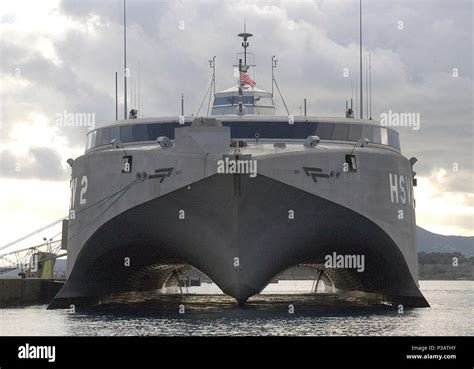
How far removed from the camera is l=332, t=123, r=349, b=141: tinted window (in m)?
33.5

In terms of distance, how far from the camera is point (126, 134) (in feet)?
112

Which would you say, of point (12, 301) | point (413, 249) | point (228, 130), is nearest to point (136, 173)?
point (228, 130)

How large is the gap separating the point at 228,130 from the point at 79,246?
7495mm

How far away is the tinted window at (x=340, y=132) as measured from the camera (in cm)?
3348

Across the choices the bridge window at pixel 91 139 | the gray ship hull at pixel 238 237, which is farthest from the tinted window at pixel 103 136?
the gray ship hull at pixel 238 237

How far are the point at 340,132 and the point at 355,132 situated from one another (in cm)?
61

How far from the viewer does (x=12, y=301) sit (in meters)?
47.0

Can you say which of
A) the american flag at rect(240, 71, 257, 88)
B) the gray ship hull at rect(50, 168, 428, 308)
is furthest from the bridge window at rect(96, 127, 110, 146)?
the american flag at rect(240, 71, 257, 88)

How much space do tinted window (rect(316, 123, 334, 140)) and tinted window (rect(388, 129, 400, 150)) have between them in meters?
2.93

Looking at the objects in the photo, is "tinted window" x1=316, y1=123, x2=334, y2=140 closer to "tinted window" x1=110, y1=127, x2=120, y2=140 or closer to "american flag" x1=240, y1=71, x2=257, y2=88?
"tinted window" x1=110, y1=127, x2=120, y2=140

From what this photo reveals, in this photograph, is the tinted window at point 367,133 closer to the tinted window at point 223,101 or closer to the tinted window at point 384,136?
the tinted window at point 384,136

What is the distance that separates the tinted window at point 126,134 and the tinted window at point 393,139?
913cm

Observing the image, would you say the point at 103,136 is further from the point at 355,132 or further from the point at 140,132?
Answer: the point at 355,132
